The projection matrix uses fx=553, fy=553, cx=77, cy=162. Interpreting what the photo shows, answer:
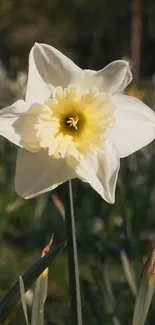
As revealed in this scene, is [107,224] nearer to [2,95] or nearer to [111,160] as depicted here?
[2,95]

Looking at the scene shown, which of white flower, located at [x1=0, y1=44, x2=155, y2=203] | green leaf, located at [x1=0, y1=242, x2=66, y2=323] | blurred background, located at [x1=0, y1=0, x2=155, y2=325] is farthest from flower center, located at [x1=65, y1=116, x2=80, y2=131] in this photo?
blurred background, located at [x1=0, y1=0, x2=155, y2=325]

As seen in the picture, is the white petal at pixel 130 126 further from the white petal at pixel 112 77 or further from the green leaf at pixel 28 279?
the green leaf at pixel 28 279

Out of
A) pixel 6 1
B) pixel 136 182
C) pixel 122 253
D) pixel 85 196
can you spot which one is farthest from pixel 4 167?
pixel 6 1

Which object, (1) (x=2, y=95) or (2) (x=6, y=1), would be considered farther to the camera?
(2) (x=6, y=1)

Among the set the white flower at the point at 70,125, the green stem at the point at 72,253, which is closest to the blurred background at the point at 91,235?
the green stem at the point at 72,253

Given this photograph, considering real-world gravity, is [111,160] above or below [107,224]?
above

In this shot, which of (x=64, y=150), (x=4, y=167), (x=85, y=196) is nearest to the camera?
(x=64, y=150)

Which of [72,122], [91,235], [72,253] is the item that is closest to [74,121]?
[72,122]
